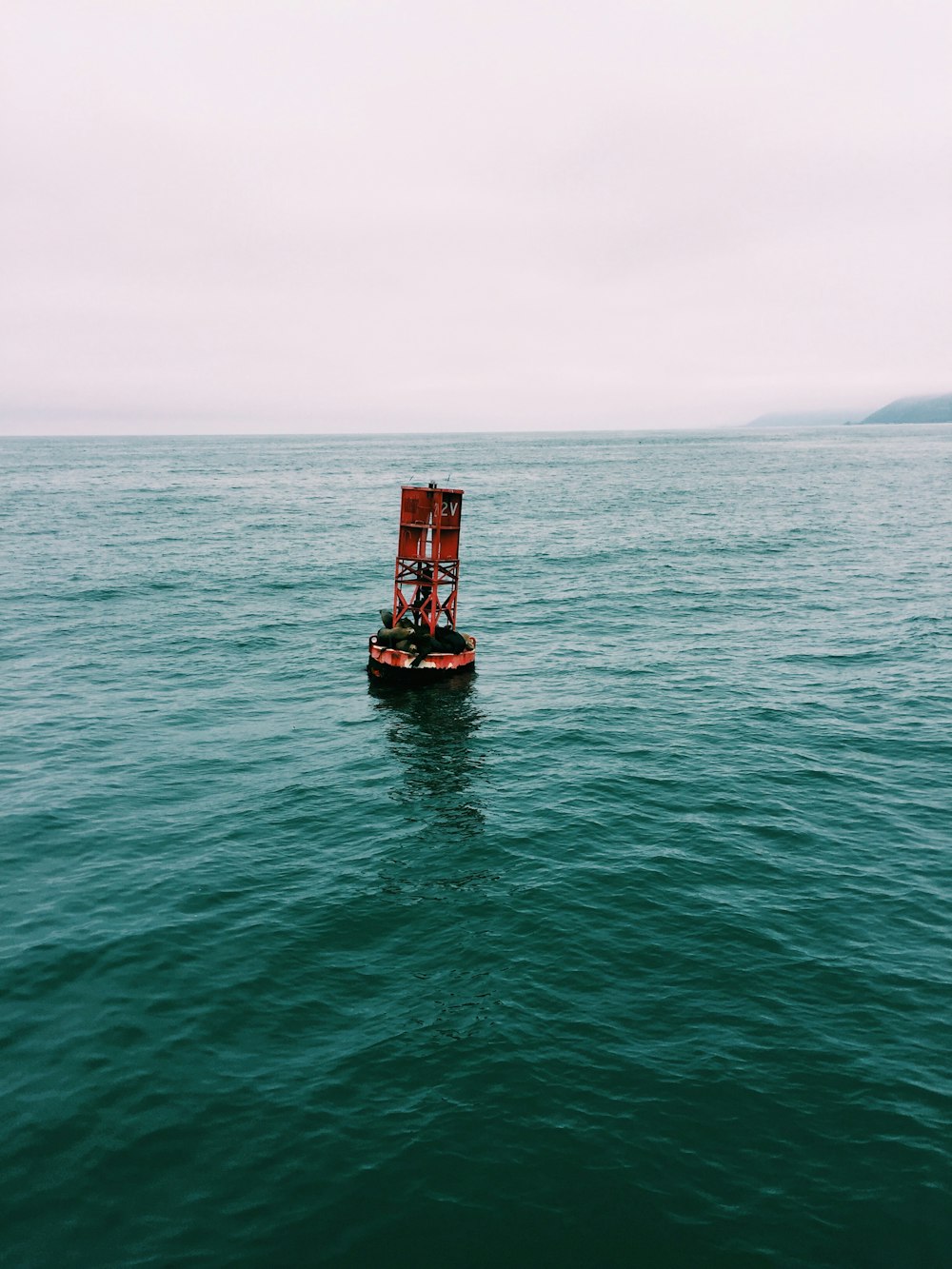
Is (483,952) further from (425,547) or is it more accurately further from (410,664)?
(425,547)

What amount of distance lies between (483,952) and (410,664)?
21.9 metres

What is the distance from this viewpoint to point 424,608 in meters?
45.1

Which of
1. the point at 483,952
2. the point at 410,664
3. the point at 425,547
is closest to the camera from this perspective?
the point at 483,952

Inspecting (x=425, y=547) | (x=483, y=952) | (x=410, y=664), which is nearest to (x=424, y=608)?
(x=425, y=547)

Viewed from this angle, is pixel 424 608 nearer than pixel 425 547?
No

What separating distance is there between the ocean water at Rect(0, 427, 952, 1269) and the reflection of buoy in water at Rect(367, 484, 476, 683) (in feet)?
5.22

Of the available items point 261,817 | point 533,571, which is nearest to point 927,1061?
point 261,817

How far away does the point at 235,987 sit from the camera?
1909cm

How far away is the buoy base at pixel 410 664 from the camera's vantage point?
4119 cm

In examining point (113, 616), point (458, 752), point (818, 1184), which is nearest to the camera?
point (818, 1184)

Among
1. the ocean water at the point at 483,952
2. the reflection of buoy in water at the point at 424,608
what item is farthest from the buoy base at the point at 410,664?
the ocean water at the point at 483,952

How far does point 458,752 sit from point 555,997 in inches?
611

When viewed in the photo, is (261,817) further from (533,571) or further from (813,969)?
(533,571)

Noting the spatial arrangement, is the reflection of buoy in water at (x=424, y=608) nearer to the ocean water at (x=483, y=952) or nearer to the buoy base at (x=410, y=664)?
the buoy base at (x=410, y=664)
